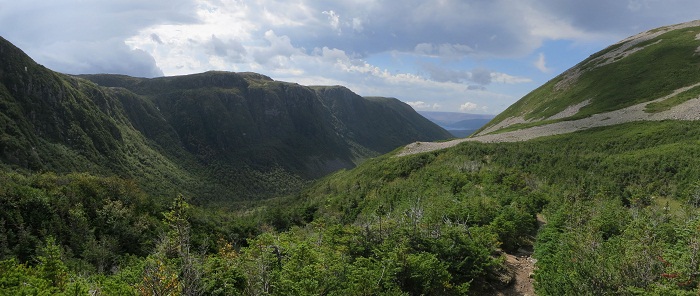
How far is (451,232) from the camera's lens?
2545cm

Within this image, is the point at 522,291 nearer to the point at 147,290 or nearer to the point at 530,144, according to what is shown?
the point at 147,290

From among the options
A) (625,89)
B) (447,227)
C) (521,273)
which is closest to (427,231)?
(447,227)

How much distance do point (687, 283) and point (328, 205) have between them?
61499 mm

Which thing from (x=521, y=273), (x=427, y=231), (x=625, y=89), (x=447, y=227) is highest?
(x=625, y=89)

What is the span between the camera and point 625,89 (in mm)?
102562

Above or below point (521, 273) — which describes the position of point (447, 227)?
above

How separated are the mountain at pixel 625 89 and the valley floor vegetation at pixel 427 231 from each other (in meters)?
13.2

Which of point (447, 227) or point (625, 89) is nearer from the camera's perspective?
point (447, 227)

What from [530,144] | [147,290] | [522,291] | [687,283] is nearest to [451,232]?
[522,291]

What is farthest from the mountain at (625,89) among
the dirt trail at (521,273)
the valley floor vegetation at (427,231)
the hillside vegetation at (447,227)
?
the dirt trail at (521,273)

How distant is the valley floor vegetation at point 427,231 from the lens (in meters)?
16.4

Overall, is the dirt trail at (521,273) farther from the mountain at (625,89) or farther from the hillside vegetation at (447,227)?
the mountain at (625,89)

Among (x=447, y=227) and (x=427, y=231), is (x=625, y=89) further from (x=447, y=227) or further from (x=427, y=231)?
(x=427, y=231)

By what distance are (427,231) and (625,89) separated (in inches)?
4217
